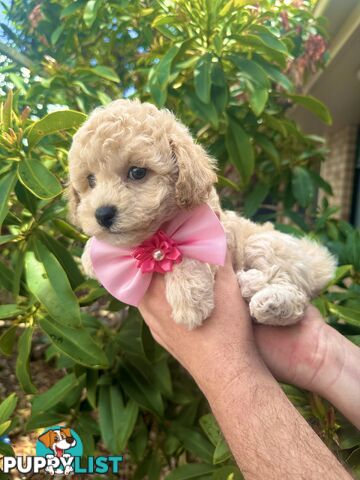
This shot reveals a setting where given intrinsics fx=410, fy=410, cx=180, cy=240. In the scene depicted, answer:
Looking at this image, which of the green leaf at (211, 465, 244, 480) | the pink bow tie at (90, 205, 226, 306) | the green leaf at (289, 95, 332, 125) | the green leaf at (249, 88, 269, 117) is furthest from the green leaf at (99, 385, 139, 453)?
the green leaf at (289, 95, 332, 125)

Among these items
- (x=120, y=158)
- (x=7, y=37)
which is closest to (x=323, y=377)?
(x=120, y=158)

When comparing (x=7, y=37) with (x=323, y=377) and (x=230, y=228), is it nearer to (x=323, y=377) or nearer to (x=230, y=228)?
(x=230, y=228)

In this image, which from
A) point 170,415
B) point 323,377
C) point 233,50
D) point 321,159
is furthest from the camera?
point 321,159

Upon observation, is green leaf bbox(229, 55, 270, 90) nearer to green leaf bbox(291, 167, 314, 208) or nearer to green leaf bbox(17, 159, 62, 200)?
green leaf bbox(291, 167, 314, 208)

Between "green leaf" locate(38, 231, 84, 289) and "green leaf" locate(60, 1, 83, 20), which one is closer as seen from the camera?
"green leaf" locate(38, 231, 84, 289)

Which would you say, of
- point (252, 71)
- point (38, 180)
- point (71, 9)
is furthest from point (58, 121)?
point (71, 9)

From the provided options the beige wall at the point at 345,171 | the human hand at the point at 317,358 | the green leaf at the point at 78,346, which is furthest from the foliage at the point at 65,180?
the beige wall at the point at 345,171

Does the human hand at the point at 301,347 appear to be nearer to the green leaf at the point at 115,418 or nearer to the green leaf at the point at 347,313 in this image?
the green leaf at the point at 347,313
